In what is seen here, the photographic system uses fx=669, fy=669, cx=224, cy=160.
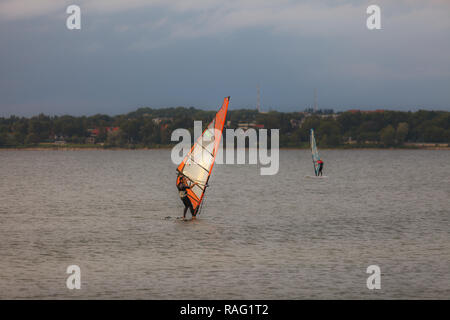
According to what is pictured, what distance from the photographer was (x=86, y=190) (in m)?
43.3

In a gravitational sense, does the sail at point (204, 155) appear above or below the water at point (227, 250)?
above

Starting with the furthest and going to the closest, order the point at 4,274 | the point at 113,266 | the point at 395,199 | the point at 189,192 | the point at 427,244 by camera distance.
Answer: the point at 395,199 < the point at 189,192 < the point at 427,244 < the point at 113,266 < the point at 4,274

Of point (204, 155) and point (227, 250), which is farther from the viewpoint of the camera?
point (204, 155)

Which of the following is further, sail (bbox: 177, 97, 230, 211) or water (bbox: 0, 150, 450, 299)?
sail (bbox: 177, 97, 230, 211)

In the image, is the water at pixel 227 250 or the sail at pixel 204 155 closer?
the water at pixel 227 250

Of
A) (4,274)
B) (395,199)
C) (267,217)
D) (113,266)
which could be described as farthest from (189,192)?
(395,199)

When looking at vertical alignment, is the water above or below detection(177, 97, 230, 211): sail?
below

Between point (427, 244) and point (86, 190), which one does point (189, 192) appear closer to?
point (427, 244)

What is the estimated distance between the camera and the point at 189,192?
2222 centimetres

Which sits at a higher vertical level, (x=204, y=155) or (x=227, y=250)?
(x=204, y=155)
